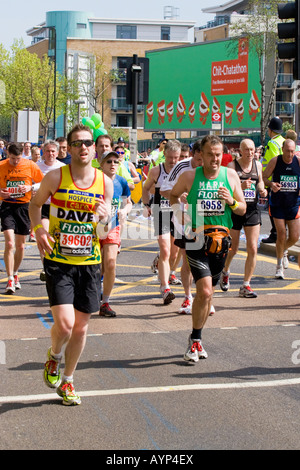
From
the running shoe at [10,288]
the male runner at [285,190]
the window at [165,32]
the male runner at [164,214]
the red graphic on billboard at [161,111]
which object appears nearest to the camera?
the male runner at [164,214]

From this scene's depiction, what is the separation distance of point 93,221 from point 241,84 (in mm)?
43720

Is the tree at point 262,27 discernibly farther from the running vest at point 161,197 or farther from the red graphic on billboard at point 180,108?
the running vest at point 161,197

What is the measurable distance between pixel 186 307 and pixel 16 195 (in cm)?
305

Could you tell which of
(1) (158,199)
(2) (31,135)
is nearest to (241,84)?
(2) (31,135)

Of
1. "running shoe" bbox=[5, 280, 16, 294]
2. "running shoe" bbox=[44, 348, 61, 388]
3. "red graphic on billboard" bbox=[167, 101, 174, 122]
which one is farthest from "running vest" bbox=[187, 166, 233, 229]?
"red graphic on billboard" bbox=[167, 101, 174, 122]

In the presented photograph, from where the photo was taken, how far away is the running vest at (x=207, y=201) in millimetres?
7145

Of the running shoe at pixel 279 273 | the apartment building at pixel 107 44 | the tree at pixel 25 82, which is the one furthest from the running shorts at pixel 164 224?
the apartment building at pixel 107 44

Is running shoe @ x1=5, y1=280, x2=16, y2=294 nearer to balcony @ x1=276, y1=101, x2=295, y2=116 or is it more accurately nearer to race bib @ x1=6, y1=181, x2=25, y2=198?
race bib @ x1=6, y1=181, x2=25, y2=198

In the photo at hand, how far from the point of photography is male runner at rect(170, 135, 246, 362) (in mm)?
7098

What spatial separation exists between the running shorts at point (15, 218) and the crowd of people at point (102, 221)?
0.01 metres

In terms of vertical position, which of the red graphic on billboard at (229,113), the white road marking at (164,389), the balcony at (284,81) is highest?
the balcony at (284,81)

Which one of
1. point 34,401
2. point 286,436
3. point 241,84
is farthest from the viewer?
point 241,84

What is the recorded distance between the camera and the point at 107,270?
30.1 ft
